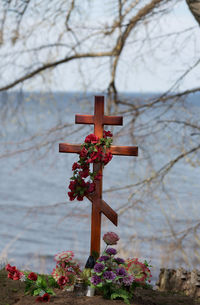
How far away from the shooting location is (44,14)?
219 inches

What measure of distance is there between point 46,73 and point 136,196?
1769 millimetres

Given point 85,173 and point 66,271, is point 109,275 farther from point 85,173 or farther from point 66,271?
point 85,173

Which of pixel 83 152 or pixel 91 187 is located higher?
pixel 83 152

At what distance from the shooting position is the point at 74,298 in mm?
3598

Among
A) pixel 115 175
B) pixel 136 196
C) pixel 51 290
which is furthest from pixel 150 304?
pixel 115 175

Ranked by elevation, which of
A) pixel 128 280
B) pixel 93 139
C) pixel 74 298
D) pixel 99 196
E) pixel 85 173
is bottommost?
pixel 74 298

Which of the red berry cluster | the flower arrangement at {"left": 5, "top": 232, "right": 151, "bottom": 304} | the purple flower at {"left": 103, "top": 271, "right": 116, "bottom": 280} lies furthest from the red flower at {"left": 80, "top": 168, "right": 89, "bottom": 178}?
the red berry cluster

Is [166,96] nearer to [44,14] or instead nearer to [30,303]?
[44,14]

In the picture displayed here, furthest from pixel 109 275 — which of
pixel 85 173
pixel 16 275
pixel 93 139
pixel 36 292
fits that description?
pixel 93 139

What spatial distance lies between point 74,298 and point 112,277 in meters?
0.32

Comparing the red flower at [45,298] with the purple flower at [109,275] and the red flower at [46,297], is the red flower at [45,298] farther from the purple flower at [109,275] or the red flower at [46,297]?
the purple flower at [109,275]

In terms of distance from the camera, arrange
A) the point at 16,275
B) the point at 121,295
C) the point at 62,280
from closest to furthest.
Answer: the point at 121,295 → the point at 62,280 → the point at 16,275

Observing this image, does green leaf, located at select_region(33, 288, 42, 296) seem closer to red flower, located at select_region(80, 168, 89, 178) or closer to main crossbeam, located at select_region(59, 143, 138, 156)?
red flower, located at select_region(80, 168, 89, 178)

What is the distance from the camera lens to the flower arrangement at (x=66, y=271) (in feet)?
12.4
